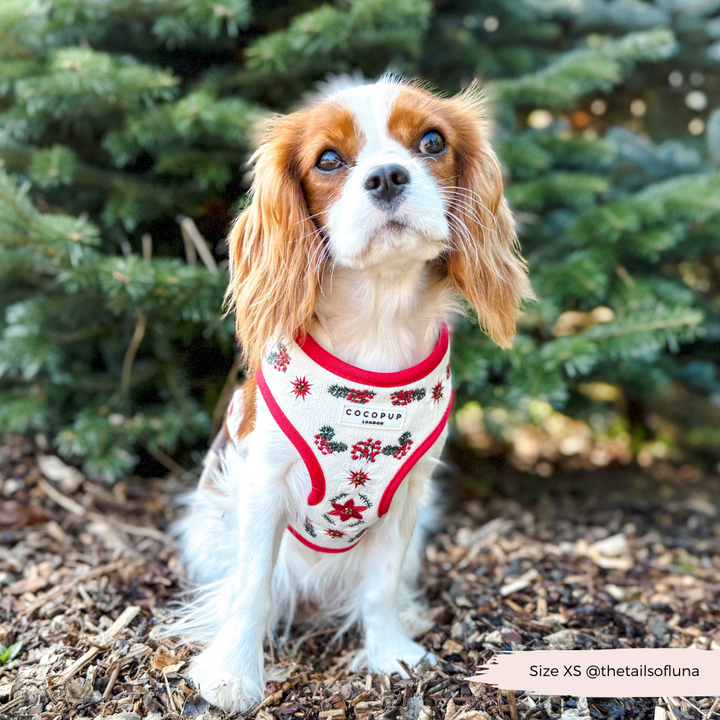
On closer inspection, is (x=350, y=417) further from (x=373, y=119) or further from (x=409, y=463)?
→ (x=373, y=119)

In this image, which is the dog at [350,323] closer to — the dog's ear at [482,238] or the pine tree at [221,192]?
the dog's ear at [482,238]

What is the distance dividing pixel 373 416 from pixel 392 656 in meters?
0.75

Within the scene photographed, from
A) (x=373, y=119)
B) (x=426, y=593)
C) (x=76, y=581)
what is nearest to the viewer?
(x=373, y=119)

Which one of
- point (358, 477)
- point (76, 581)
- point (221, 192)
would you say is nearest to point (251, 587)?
point (358, 477)

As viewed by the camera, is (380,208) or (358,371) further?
(358,371)

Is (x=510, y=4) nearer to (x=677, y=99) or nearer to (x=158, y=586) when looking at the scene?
(x=677, y=99)

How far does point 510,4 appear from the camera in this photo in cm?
329

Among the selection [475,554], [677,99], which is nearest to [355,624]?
[475,554]

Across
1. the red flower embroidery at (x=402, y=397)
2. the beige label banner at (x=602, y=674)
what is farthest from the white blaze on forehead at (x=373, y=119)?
the beige label banner at (x=602, y=674)

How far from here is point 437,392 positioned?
1.84 meters

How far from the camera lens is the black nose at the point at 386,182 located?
1.56 m

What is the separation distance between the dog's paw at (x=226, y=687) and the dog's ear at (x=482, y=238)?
1.12 meters

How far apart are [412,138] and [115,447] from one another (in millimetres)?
1851

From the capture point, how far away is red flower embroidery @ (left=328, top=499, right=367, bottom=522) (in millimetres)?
1850
